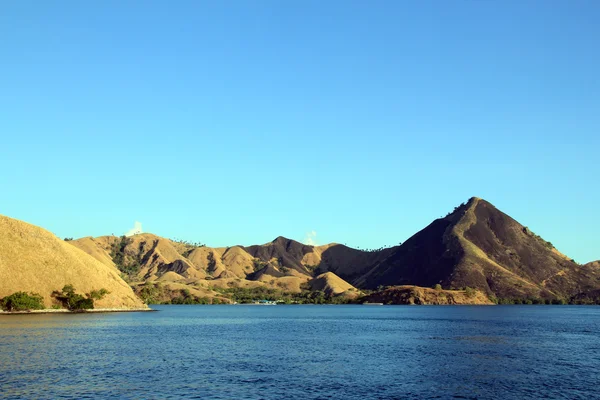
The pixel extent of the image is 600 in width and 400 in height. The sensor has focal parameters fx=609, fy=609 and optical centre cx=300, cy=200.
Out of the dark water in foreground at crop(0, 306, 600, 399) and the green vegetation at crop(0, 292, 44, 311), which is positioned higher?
the green vegetation at crop(0, 292, 44, 311)

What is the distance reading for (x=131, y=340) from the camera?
115000mm

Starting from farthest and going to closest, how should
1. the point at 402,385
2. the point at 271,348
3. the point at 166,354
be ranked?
1. the point at 271,348
2. the point at 166,354
3. the point at 402,385

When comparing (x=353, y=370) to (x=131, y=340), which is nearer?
(x=353, y=370)

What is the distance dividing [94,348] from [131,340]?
16441 mm

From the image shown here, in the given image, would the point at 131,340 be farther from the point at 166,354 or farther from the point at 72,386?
the point at 72,386

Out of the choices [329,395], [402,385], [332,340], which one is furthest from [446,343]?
[329,395]

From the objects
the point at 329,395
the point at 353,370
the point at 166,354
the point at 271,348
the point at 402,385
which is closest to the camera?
the point at 329,395

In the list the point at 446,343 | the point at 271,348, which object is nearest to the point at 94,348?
the point at 271,348

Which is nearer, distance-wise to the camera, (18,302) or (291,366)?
(291,366)

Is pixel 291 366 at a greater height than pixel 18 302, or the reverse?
pixel 18 302

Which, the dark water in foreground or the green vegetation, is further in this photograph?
the green vegetation

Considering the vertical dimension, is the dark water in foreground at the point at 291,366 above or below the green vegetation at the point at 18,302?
below

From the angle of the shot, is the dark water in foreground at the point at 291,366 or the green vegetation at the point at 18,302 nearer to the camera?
the dark water in foreground at the point at 291,366

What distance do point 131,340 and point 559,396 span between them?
79.1 m
